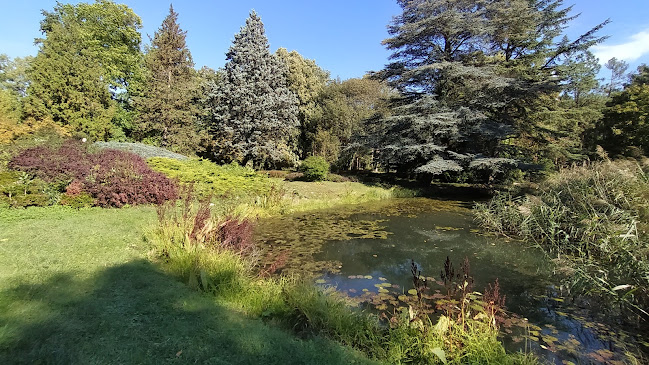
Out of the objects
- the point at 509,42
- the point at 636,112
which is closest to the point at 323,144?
the point at 509,42

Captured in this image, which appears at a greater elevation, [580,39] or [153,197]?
[580,39]

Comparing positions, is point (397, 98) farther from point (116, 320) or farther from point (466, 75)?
Answer: point (116, 320)

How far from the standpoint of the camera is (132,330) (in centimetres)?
260

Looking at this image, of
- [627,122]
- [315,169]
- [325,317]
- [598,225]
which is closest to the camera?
[325,317]

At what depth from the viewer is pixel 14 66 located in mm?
33406

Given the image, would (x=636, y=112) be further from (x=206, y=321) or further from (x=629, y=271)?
(x=206, y=321)

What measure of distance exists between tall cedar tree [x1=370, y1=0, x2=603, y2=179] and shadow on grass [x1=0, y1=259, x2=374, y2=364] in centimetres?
1444

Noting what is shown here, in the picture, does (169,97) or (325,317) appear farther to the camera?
(169,97)

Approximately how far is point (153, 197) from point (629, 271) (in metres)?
9.51

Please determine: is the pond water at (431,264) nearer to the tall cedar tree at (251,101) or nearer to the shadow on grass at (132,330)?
the shadow on grass at (132,330)

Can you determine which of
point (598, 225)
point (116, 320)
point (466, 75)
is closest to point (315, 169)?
point (466, 75)

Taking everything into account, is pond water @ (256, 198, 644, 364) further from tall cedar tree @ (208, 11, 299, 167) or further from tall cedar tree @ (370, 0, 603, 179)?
tall cedar tree @ (208, 11, 299, 167)

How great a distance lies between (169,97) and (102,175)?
523 inches

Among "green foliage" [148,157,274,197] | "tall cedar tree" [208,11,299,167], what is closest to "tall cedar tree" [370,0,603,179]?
"tall cedar tree" [208,11,299,167]
